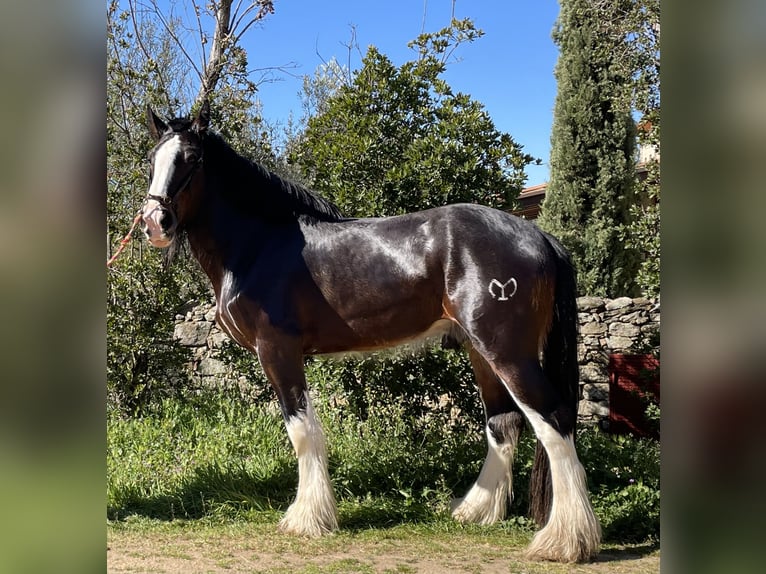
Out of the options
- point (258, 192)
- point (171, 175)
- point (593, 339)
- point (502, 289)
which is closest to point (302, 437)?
point (502, 289)

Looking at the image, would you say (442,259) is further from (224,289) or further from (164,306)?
(164,306)

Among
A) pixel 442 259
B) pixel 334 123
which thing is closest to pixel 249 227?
pixel 442 259

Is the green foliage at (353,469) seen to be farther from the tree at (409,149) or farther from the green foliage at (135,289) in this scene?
the tree at (409,149)

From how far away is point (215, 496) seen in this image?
15.2ft

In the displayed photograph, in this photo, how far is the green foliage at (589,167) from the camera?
10.4 m

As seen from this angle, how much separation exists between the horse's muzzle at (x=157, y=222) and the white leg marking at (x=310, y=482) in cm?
128

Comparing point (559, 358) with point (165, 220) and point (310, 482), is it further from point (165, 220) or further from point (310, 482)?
point (165, 220)

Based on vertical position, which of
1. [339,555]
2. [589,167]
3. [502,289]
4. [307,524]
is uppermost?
[589,167]

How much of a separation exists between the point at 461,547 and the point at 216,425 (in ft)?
10.1

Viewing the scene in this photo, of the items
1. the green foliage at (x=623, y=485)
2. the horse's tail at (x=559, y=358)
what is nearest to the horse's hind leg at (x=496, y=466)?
the horse's tail at (x=559, y=358)

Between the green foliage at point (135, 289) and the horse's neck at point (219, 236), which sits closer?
the horse's neck at point (219, 236)

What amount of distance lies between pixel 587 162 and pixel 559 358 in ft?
26.9

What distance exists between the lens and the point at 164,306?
6.49 metres
